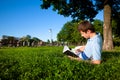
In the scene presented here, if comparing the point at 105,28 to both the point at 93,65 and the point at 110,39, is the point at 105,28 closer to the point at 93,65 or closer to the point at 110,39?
the point at 110,39

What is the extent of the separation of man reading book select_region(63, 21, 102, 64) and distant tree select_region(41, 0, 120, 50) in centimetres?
2306

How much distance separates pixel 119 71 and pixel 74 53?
151 cm

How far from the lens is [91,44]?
8.20m

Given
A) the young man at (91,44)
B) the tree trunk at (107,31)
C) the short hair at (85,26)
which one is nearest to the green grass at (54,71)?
the young man at (91,44)

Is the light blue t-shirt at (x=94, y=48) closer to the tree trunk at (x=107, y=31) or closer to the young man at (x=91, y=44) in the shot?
the young man at (x=91, y=44)

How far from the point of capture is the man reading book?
→ 25.9 ft

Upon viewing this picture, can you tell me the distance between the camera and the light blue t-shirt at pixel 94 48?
7.87 metres

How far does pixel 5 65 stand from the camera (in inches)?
261

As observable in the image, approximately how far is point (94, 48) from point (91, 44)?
278 millimetres

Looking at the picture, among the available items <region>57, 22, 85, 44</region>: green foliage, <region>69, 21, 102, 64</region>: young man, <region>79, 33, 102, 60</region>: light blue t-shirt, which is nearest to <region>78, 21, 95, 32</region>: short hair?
<region>69, 21, 102, 64</region>: young man

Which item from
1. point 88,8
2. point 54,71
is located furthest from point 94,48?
point 88,8

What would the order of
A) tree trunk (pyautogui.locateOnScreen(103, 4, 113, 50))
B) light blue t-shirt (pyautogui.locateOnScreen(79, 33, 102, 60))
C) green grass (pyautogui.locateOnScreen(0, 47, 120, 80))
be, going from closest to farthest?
green grass (pyautogui.locateOnScreen(0, 47, 120, 80)), light blue t-shirt (pyautogui.locateOnScreen(79, 33, 102, 60)), tree trunk (pyautogui.locateOnScreen(103, 4, 113, 50))

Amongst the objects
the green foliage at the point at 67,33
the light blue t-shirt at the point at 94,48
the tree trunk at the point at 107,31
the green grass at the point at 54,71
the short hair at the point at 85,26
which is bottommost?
the green grass at the point at 54,71

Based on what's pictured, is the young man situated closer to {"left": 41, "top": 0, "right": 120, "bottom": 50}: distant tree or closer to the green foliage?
{"left": 41, "top": 0, "right": 120, "bottom": 50}: distant tree
